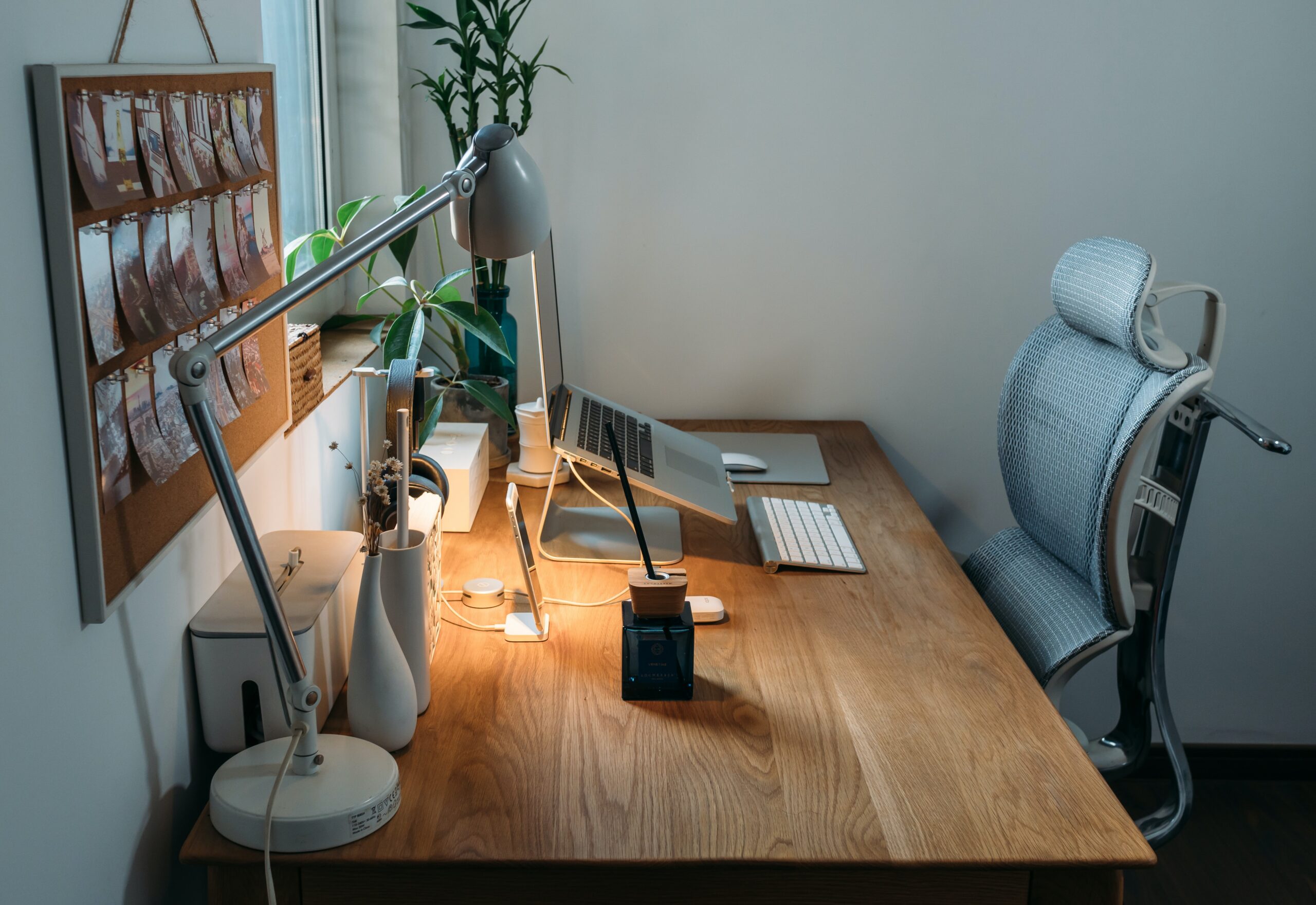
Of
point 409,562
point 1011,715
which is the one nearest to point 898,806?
point 1011,715

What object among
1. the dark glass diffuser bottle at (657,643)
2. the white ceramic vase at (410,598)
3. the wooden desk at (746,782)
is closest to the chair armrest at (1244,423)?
the wooden desk at (746,782)

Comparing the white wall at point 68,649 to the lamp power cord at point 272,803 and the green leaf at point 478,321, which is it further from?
the green leaf at point 478,321

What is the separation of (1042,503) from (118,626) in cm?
133

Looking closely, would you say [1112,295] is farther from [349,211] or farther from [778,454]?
[349,211]

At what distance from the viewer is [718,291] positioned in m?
2.18

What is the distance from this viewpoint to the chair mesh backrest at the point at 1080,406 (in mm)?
1409

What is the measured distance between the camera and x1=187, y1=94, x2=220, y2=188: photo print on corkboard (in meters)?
0.93

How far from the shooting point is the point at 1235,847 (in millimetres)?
2230

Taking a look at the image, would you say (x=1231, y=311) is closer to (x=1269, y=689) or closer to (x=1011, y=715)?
(x=1269, y=689)

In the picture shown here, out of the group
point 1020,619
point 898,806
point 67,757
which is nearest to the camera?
point 67,757

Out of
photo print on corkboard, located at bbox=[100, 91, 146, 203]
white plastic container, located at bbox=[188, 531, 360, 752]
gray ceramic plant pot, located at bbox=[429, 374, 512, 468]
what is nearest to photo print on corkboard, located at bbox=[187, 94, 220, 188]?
photo print on corkboard, located at bbox=[100, 91, 146, 203]

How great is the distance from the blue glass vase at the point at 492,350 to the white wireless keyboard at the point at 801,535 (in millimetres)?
545

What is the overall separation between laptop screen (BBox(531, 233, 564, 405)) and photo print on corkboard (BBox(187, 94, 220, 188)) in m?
0.48

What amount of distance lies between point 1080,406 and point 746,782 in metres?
0.87
